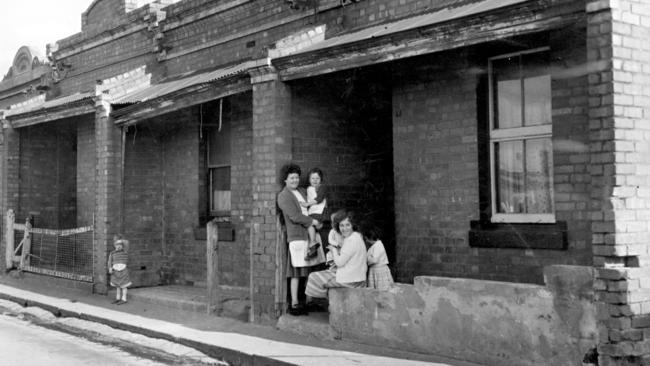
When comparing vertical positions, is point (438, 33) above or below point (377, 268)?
above

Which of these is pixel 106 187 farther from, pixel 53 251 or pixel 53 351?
pixel 53 351

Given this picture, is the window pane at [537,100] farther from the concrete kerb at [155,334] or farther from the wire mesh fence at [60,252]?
the wire mesh fence at [60,252]

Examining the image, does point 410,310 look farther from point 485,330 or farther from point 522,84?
point 522,84

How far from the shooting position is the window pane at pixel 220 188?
13.1 m

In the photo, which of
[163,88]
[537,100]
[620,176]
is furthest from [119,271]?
[620,176]

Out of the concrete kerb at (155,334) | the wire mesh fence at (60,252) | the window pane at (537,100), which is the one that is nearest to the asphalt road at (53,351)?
the concrete kerb at (155,334)

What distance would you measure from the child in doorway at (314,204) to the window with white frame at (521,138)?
90.5 inches

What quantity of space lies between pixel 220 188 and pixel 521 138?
645 centimetres

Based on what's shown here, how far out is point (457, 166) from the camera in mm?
8852

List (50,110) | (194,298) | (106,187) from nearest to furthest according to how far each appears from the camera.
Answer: (194,298), (106,187), (50,110)

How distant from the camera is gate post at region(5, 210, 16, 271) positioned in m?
16.3

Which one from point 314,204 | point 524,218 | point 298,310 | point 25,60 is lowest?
point 298,310

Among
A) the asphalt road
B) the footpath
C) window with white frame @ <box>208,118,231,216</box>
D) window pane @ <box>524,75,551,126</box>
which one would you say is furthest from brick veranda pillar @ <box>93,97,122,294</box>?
window pane @ <box>524,75,551,126</box>

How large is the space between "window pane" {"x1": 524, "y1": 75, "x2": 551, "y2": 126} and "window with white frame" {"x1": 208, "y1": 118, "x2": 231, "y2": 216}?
6069 mm
